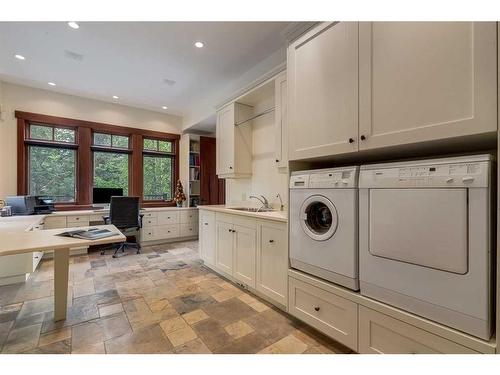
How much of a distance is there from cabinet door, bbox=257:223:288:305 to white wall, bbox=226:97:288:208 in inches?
31.7

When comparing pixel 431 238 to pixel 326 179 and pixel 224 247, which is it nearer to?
pixel 326 179

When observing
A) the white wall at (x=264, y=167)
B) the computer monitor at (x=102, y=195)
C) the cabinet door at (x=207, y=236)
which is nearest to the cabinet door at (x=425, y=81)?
the white wall at (x=264, y=167)

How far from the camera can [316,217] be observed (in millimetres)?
1836

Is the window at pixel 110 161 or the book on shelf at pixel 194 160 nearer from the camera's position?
the window at pixel 110 161

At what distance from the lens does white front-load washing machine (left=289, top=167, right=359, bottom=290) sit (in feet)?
4.94

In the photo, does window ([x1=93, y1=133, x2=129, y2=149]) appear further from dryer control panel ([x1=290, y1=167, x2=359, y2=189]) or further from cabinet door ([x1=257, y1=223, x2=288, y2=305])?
dryer control panel ([x1=290, y1=167, x2=359, y2=189])

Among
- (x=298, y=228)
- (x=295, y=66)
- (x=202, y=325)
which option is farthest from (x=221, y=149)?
(x=202, y=325)

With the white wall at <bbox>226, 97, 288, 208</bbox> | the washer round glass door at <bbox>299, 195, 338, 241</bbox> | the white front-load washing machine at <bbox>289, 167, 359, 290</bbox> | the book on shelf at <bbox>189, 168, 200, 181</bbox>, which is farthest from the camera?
the book on shelf at <bbox>189, 168, 200, 181</bbox>

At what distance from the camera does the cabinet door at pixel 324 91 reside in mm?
1547

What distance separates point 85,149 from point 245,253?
13.3 ft

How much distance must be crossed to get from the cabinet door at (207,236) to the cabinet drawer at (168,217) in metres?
1.69

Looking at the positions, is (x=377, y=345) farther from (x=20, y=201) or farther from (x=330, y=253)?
(x=20, y=201)

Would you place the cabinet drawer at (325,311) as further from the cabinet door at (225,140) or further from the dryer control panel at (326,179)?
the cabinet door at (225,140)

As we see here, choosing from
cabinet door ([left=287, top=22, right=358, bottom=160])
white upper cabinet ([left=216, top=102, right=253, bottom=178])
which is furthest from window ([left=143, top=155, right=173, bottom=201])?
cabinet door ([left=287, top=22, right=358, bottom=160])
